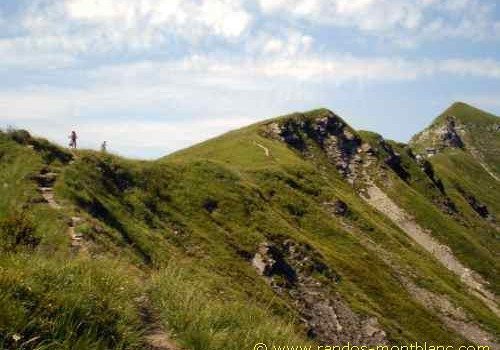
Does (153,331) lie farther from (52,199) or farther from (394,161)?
(394,161)

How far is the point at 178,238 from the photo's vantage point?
46875 millimetres

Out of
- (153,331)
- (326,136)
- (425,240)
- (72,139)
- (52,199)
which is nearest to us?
(153,331)

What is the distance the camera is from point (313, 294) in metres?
54.1

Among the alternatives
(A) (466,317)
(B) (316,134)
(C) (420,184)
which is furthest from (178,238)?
(C) (420,184)

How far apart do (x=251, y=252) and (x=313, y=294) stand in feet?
26.4

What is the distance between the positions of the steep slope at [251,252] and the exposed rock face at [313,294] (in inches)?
6.7

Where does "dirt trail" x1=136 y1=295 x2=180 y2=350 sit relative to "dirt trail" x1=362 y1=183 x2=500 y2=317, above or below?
above

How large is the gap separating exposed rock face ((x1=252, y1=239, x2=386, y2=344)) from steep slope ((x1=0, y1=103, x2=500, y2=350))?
17 centimetres

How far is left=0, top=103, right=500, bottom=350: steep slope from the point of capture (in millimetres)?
10463

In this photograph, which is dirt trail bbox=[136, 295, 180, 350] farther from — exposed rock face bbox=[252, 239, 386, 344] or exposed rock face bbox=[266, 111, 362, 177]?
exposed rock face bbox=[266, 111, 362, 177]

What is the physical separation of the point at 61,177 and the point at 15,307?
30344 millimetres

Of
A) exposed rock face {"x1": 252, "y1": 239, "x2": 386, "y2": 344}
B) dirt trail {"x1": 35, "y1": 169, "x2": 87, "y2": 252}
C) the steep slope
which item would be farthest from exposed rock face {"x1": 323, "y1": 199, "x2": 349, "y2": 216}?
dirt trail {"x1": 35, "y1": 169, "x2": 87, "y2": 252}

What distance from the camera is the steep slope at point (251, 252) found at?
10463 millimetres

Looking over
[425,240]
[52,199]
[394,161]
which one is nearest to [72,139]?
[52,199]
